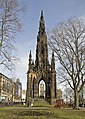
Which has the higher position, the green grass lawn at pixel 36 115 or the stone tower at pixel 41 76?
the stone tower at pixel 41 76

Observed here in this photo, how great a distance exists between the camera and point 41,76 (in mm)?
64250

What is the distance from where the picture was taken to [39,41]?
68.5 metres

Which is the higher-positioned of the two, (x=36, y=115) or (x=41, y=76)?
(x=41, y=76)

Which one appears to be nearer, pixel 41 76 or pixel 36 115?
pixel 36 115

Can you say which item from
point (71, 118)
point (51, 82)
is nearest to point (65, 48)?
point (71, 118)

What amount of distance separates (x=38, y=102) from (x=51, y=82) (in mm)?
9612

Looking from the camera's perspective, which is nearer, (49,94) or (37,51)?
(49,94)

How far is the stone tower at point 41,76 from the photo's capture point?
204 feet

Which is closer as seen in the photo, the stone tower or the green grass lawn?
the green grass lawn

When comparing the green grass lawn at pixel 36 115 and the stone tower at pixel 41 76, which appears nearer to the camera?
the green grass lawn at pixel 36 115

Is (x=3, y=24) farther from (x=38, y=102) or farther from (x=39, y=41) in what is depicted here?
(x=39, y=41)

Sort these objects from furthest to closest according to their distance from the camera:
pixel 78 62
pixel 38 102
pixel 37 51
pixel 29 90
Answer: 1. pixel 37 51
2. pixel 29 90
3. pixel 38 102
4. pixel 78 62

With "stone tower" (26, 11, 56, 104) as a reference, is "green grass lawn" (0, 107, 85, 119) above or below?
below

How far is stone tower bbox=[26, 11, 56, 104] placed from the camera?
62.0 m
